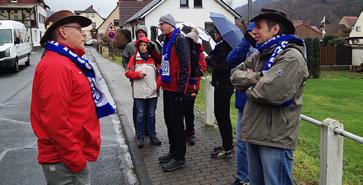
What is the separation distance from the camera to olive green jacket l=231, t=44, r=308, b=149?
112 inches

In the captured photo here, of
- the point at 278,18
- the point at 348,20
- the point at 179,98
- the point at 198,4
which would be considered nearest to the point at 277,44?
the point at 278,18

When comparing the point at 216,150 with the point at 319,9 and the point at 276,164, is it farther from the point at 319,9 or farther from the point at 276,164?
the point at 319,9

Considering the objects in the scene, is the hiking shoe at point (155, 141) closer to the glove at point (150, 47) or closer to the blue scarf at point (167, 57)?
the glove at point (150, 47)

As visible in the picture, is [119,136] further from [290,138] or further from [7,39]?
[7,39]

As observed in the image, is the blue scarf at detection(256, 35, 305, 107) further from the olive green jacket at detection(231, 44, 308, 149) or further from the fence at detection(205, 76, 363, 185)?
the fence at detection(205, 76, 363, 185)

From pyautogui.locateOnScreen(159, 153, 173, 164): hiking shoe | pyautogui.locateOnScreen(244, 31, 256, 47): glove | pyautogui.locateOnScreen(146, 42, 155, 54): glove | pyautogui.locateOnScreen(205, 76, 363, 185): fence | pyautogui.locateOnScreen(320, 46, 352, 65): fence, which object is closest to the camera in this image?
pyautogui.locateOnScreen(205, 76, 363, 185): fence

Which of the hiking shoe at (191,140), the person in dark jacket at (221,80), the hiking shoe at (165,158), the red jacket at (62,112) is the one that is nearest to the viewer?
the red jacket at (62,112)

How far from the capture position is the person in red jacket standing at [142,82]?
612cm

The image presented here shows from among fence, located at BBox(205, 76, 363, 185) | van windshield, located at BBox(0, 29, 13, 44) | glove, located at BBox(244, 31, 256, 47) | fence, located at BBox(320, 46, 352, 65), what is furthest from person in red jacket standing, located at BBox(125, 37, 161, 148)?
fence, located at BBox(320, 46, 352, 65)

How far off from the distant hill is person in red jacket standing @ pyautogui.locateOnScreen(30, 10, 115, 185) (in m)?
91.1

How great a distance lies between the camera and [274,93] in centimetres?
285

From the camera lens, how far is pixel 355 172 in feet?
19.3

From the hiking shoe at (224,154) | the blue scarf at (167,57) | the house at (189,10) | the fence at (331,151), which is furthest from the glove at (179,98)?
the house at (189,10)

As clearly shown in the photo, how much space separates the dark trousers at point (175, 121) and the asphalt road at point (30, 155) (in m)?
0.71
